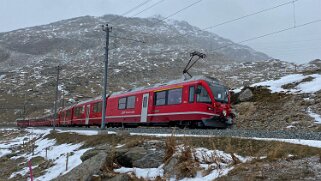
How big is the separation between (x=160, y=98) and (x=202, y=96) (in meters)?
3.81

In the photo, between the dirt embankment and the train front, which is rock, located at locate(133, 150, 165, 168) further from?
the dirt embankment

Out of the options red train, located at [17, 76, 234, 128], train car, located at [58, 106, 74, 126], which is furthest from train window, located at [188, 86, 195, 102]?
train car, located at [58, 106, 74, 126]

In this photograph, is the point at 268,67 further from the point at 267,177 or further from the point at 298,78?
the point at 267,177

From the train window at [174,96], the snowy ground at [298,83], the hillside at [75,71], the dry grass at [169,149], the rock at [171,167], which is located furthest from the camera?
the hillside at [75,71]

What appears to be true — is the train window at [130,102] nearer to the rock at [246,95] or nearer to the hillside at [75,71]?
the rock at [246,95]

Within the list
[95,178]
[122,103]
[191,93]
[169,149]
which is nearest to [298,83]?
[191,93]

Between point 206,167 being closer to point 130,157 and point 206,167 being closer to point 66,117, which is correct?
point 130,157

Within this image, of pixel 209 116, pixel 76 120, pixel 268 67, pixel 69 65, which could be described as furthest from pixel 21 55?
pixel 209 116

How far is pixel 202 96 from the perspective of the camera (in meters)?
20.2

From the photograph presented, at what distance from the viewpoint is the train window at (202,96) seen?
20.1 metres

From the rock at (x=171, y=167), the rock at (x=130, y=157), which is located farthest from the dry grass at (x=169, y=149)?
the rock at (x=130, y=157)

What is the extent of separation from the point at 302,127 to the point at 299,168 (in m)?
14.1

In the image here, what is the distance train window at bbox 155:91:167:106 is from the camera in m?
22.8

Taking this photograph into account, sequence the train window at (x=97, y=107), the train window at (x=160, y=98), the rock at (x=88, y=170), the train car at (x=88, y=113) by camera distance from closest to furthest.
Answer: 1. the rock at (x=88, y=170)
2. the train window at (x=160, y=98)
3. the train window at (x=97, y=107)
4. the train car at (x=88, y=113)
